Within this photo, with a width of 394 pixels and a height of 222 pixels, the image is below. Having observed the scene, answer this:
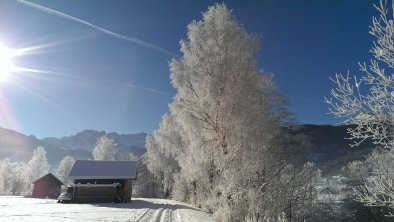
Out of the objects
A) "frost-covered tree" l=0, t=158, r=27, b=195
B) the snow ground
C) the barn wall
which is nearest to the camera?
the snow ground

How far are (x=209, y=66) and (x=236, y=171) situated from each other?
22.0ft

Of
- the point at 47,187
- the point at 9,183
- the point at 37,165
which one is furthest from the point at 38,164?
the point at 47,187

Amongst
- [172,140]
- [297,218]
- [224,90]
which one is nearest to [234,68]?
[224,90]

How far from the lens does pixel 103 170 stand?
40469 millimetres

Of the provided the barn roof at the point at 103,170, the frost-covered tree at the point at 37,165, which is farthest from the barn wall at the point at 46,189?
the frost-covered tree at the point at 37,165

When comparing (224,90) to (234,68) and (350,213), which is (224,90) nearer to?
(234,68)

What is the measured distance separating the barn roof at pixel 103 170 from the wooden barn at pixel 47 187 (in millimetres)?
15989

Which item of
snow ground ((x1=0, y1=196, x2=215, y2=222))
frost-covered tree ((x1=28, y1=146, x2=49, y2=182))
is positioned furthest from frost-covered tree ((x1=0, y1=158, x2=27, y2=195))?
snow ground ((x1=0, y1=196, x2=215, y2=222))

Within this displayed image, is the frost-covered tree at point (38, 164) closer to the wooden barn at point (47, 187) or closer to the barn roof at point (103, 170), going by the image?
the wooden barn at point (47, 187)

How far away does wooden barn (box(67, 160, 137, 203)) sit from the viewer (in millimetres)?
38438

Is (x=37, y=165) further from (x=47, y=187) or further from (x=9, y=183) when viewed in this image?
(x=47, y=187)

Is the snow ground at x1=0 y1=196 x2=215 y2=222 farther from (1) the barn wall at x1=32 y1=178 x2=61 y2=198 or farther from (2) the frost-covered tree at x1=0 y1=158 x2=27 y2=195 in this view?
(2) the frost-covered tree at x1=0 y1=158 x2=27 y2=195

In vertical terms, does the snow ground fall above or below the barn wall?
below

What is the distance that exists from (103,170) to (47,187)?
19.6m
